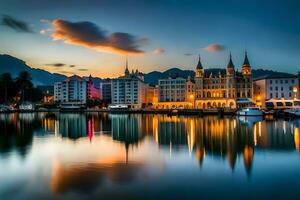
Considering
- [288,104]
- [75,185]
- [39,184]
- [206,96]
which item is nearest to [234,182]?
[75,185]

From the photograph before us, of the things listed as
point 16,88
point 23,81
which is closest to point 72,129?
point 16,88

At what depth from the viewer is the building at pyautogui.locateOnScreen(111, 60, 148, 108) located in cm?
12094

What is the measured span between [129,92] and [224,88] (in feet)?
123

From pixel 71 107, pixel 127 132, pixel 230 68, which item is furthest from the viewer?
pixel 71 107

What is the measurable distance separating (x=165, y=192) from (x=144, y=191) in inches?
34.2

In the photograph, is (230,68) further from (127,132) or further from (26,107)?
(26,107)

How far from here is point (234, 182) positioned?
14430 millimetres

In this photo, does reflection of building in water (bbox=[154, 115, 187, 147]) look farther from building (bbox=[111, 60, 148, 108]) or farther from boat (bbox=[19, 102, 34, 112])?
boat (bbox=[19, 102, 34, 112])

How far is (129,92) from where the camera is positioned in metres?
122

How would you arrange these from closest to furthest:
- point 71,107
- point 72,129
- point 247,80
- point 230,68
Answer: point 72,129 → point 247,80 → point 230,68 → point 71,107

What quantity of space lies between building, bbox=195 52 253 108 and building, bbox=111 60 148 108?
80.7 ft

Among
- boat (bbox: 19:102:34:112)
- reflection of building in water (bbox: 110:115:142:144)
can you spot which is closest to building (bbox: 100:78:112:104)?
boat (bbox: 19:102:34:112)

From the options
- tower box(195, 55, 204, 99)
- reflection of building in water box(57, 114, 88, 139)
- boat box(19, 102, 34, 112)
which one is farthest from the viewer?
boat box(19, 102, 34, 112)

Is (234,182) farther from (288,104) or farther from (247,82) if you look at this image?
(247,82)
